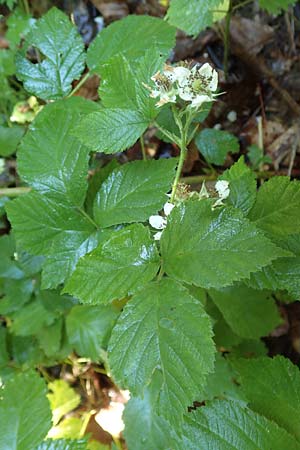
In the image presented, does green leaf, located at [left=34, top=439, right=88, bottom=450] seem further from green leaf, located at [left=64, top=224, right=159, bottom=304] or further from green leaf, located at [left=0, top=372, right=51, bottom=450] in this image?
green leaf, located at [left=64, top=224, right=159, bottom=304]

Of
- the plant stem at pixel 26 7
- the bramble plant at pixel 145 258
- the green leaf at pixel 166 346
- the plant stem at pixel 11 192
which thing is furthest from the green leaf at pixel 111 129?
the plant stem at pixel 26 7

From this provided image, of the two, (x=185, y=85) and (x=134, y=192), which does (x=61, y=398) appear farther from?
(x=185, y=85)

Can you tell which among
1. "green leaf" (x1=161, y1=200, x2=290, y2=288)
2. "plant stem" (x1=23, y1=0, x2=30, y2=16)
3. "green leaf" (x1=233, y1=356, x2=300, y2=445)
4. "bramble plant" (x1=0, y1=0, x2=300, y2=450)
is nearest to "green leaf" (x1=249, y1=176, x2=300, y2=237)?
"bramble plant" (x1=0, y1=0, x2=300, y2=450)

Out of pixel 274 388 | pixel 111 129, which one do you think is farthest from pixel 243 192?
pixel 274 388

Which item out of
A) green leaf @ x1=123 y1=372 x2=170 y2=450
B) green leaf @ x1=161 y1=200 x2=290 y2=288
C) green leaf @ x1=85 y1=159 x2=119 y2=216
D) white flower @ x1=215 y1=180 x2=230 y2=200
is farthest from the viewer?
green leaf @ x1=123 y1=372 x2=170 y2=450

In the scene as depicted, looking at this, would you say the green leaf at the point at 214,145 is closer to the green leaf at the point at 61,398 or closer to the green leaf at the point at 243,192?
the green leaf at the point at 243,192
